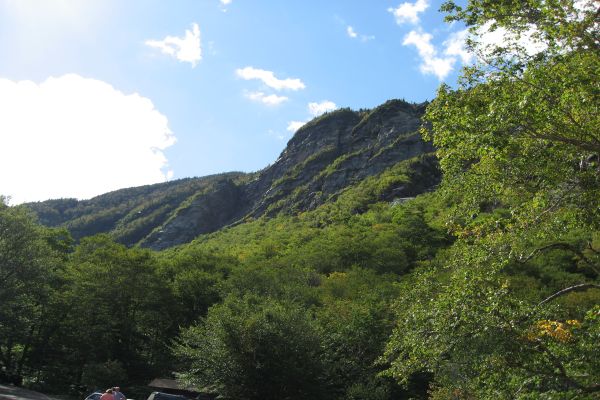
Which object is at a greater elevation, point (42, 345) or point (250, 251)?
point (250, 251)

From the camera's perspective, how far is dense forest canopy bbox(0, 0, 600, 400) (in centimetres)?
1158

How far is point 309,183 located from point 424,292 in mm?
154641

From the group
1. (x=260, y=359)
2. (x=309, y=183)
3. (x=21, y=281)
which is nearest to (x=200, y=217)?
(x=309, y=183)

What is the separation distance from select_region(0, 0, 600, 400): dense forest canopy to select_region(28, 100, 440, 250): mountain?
226 ft

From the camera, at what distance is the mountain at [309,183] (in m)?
156

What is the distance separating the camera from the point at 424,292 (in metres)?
15.0

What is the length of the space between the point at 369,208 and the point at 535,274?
66.0m

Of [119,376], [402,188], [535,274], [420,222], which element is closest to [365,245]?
[420,222]

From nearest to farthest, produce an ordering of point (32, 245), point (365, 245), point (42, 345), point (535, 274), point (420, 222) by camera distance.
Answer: point (32, 245) → point (42, 345) → point (535, 274) → point (365, 245) → point (420, 222)

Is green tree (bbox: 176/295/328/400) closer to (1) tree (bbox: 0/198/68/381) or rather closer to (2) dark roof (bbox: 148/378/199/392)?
(2) dark roof (bbox: 148/378/199/392)

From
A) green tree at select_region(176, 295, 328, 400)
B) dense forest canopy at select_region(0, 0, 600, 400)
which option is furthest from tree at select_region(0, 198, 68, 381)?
green tree at select_region(176, 295, 328, 400)

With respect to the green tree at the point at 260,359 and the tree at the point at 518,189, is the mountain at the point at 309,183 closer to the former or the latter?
the green tree at the point at 260,359

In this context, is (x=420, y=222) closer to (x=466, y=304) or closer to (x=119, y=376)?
(x=119, y=376)

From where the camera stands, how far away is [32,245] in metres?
42.3
